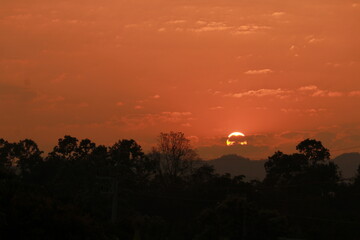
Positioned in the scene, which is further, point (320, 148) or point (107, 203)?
point (320, 148)

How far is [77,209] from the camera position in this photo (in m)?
23.4

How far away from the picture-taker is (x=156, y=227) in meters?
60.8

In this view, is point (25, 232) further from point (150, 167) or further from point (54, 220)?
point (150, 167)

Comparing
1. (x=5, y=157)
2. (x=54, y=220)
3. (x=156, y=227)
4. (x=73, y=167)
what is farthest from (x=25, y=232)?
(x=5, y=157)

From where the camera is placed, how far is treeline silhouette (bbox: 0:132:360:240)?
5516 centimetres

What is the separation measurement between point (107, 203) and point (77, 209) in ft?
159

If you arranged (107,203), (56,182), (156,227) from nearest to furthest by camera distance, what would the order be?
(156,227), (107,203), (56,182)

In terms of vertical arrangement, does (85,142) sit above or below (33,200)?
A: above

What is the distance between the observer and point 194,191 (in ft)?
256

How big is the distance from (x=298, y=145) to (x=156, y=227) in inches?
1396

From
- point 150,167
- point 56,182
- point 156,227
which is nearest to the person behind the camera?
point 156,227

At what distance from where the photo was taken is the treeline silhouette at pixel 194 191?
181 ft

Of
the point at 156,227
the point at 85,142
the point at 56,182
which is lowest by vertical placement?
the point at 156,227

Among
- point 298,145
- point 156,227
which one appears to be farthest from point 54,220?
point 298,145
